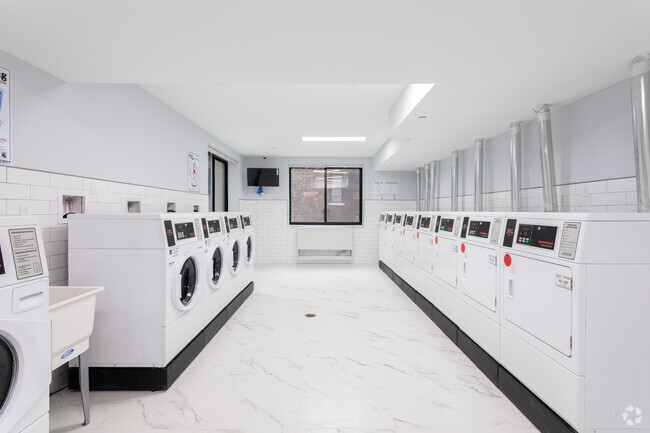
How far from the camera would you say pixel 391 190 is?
275 inches

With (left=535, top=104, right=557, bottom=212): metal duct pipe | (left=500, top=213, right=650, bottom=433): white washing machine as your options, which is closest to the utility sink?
(left=500, top=213, right=650, bottom=433): white washing machine

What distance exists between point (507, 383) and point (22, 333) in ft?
7.82

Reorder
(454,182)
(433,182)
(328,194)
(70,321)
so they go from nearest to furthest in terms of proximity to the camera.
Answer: (70,321), (454,182), (433,182), (328,194)

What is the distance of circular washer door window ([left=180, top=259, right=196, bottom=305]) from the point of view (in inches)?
97.7

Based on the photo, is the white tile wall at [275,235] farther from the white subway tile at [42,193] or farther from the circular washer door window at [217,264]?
the white subway tile at [42,193]

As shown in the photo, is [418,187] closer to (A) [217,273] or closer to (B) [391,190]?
(B) [391,190]

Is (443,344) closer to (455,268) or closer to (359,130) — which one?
(455,268)

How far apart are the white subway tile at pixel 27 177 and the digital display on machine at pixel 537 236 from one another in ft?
9.61

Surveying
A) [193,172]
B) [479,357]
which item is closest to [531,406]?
[479,357]

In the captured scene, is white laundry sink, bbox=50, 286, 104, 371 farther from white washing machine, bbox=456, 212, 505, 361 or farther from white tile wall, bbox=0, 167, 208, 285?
white washing machine, bbox=456, 212, 505, 361

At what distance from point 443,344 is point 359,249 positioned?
4203 millimetres

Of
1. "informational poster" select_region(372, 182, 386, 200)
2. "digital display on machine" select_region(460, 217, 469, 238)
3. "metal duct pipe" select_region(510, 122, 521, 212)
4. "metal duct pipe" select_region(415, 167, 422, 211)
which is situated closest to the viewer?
"digital display on machine" select_region(460, 217, 469, 238)

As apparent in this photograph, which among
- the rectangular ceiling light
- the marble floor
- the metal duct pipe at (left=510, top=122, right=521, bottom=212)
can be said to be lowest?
the marble floor

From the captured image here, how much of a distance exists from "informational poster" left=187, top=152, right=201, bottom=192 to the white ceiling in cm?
Answer: 193
